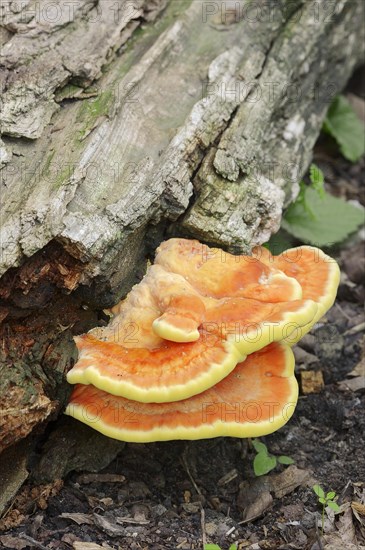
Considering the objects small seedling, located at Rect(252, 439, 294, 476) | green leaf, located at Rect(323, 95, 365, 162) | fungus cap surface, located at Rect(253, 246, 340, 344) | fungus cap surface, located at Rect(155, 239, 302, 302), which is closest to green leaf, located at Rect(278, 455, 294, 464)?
small seedling, located at Rect(252, 439, 294, 476)

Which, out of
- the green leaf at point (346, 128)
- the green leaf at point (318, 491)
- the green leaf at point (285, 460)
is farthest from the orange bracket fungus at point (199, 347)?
the green leaf at point (346, 128)

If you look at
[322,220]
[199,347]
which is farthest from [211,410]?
[322,220]

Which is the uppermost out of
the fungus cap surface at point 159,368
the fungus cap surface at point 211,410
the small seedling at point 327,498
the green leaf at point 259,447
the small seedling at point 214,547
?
the fungus cap surface at point 159,368

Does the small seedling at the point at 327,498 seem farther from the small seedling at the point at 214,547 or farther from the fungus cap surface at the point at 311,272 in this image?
the fungus cap surface at the point at 311,272

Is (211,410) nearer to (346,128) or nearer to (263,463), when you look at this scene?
(263,463)

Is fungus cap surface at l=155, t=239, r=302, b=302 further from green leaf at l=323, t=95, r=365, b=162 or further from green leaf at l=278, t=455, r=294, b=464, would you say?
green leaf at l=323, t=95, r=365, b=162

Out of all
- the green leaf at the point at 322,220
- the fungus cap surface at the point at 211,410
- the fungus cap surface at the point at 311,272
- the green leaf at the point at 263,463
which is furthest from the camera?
the green leaf at the point at 322,220

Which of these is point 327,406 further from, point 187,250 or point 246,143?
point 246,143
